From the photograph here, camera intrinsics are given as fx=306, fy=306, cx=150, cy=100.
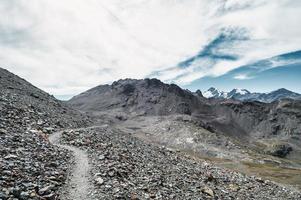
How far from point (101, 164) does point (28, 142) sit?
7.81m

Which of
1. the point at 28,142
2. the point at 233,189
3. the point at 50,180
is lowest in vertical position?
the point at 233,189

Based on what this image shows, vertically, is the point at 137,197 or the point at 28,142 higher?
the point at 28,142

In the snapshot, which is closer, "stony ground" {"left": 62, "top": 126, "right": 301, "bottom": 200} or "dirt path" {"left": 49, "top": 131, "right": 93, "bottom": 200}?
"dirt path" {"left": 49, "top": 131, "right": 93, "bottom": 200}

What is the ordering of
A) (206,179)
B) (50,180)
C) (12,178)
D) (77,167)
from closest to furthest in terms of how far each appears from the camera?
(12,178)
(50,180)
(77,167)
(206,179)

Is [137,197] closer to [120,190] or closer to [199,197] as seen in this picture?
[120,190]

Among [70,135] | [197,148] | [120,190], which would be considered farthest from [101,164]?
[197,148]

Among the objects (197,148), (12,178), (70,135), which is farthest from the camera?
(197,148)

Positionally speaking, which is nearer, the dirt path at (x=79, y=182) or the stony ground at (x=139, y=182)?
the dirt path at (x=79, y=182)

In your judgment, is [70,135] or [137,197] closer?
[137,197]

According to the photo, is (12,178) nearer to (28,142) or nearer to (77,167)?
(77,167)

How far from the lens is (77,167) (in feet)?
95.8

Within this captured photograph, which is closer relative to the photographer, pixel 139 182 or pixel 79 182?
pixel 79 182

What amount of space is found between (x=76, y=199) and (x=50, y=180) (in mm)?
3025

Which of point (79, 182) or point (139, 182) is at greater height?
point (79, 182)
